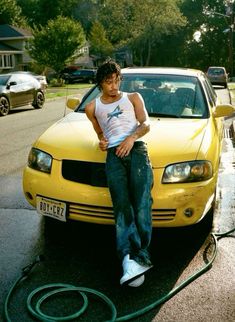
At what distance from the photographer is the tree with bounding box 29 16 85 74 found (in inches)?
1576

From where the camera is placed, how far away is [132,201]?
359 centimetres

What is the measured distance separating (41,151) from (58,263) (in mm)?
1088

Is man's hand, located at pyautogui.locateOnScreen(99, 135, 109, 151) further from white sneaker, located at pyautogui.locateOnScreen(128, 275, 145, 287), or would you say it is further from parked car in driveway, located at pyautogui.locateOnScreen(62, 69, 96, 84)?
parked car in driveway, located at pyautogui.locateOnScreen(62, 69, 96, 84)

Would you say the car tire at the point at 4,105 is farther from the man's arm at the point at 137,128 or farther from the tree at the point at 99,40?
the tree at the point at 99,40

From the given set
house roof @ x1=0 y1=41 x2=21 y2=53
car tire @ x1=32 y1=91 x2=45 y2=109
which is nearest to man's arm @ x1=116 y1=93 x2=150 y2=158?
car tire @ x1=32 y1=91 x2=45 y2=109

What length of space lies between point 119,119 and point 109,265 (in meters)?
1.22

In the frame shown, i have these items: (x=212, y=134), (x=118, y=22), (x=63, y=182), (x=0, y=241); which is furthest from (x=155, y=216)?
(x=118, y=22)

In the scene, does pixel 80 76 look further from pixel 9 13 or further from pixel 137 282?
pixel 137 282

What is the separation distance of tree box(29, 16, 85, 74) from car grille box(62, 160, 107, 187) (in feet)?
123

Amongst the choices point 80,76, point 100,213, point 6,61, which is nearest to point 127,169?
point 100,213

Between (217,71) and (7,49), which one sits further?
(7,49)

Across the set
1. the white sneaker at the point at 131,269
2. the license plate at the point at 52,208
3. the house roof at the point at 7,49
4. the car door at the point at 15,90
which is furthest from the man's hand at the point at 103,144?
the house roof at the point at 7,49

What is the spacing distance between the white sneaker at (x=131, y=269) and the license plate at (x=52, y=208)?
0.83 m

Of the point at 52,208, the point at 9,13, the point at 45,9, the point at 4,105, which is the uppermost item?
the point at 45,9
